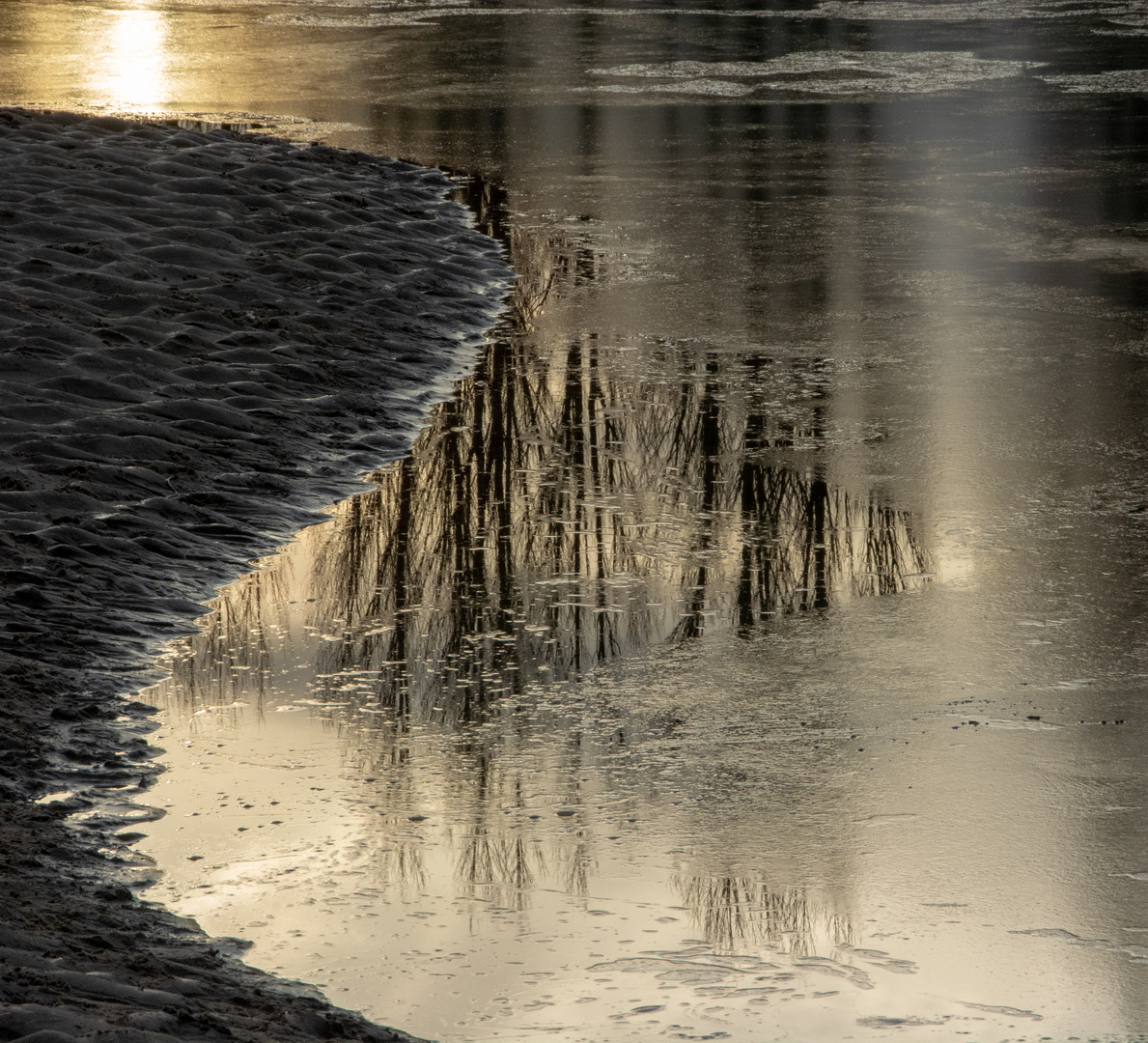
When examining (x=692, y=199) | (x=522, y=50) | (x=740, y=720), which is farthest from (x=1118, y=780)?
(x=522, y=50)

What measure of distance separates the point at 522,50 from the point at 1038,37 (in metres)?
6.36

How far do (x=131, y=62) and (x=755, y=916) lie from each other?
17.8m

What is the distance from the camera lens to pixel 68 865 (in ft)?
13.6

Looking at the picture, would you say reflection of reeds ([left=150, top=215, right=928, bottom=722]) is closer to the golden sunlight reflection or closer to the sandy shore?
the sandy shore

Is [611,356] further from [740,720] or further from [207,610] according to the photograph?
[740,720]

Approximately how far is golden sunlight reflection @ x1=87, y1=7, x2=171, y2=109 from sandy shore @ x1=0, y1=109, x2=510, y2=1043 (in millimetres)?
3917

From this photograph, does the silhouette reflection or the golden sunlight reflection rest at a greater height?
the golden sunlight reflection

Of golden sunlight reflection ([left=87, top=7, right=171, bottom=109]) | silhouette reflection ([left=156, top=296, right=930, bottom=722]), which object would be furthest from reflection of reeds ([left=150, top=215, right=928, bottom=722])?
golden sunlight reflection ([left=87, top=7, right=171, bottom=109])

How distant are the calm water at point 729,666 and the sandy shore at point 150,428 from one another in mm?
198

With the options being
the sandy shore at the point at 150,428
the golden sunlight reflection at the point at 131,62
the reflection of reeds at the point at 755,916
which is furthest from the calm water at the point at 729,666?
the golden sunlight reflection at the point at 131,62

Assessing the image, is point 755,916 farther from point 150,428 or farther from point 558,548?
point 150,428

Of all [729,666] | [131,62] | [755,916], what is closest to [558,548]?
[729,666]

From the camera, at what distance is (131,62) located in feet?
64.3

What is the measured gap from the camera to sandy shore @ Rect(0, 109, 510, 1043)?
3.68 meters
